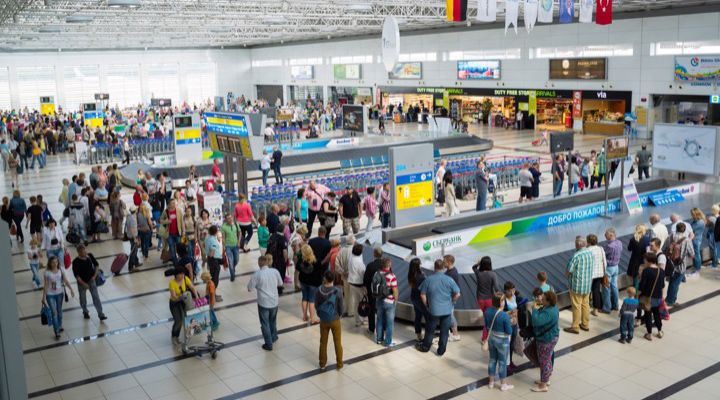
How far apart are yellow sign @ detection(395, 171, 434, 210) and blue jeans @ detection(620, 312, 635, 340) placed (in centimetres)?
513

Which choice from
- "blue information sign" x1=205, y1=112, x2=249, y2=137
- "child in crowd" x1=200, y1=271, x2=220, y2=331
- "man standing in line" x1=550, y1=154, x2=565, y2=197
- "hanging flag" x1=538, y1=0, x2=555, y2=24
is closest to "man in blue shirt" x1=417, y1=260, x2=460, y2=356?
"child in crowd" x1=200, y1=271, x2=220, y2=331

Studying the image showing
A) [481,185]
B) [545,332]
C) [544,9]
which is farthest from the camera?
[544,9]

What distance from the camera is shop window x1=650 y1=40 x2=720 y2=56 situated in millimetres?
31600

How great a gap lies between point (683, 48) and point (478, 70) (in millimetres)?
14636

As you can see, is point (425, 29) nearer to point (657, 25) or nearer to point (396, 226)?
point (657, 25)

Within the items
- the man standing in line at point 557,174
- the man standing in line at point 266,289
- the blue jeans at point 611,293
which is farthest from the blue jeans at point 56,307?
the man standing in line at point 557,174

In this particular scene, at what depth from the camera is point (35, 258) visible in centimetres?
1209

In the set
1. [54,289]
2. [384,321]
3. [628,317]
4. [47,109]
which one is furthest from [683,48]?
[47,109]

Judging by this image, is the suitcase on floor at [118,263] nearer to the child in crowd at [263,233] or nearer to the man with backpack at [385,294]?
the child in crowd at [263,233]

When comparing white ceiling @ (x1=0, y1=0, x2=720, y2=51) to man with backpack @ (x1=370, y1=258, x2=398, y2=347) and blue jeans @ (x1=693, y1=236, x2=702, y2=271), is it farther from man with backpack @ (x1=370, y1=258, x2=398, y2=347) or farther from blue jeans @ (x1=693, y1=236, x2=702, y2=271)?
man with backpack @ (x1=370, y1=258, x2=398, y2=347)

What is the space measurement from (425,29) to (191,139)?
27.0 metres

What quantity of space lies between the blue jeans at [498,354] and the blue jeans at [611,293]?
3054mm

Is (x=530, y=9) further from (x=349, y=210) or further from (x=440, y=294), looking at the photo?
(x=440, y=294)

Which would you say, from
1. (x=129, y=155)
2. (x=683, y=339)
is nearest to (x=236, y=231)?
(x=683, y=339)
